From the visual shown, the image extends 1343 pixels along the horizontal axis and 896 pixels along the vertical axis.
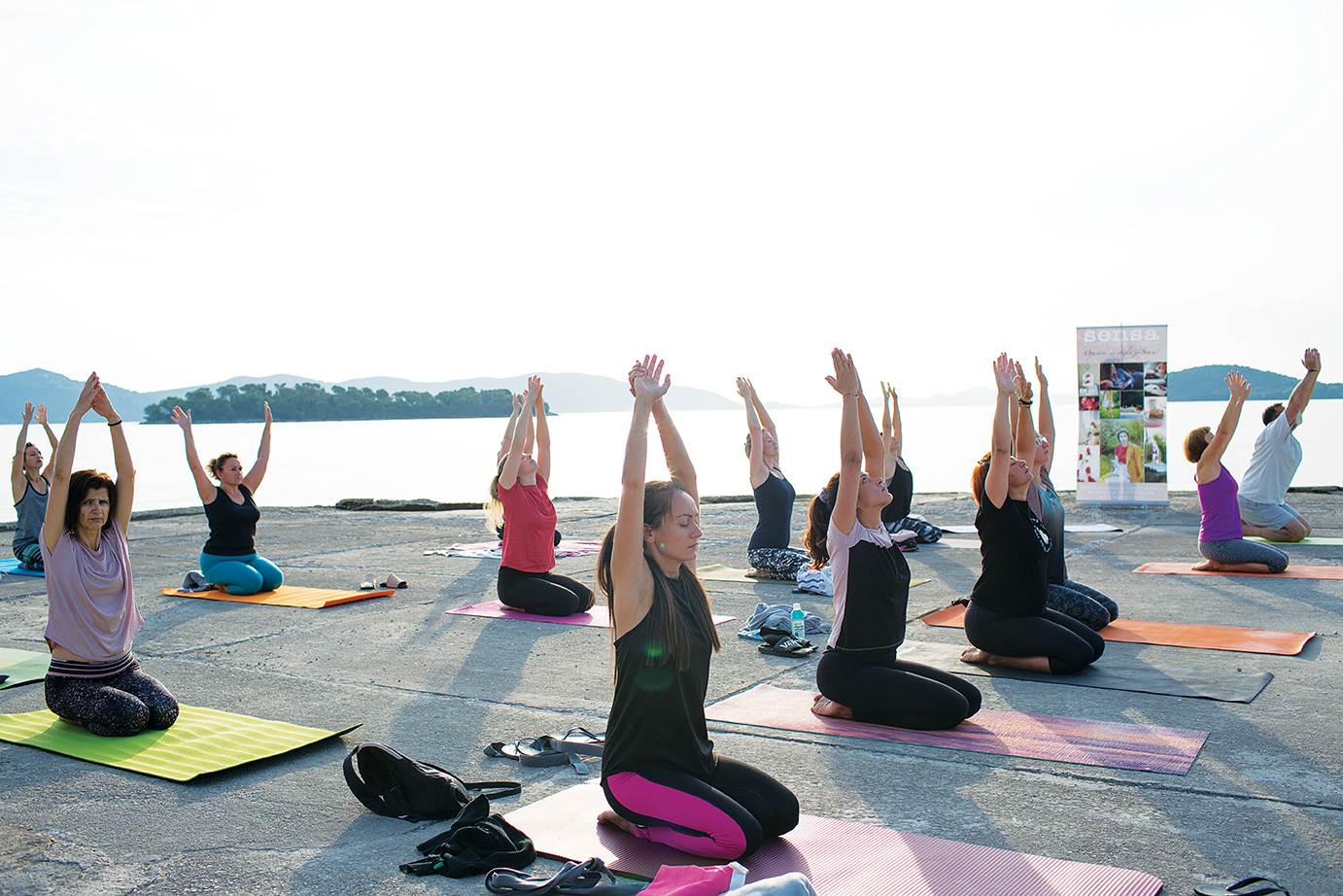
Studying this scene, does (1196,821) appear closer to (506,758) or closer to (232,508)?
(506,758)

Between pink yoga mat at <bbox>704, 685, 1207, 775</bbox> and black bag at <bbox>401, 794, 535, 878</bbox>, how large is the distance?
157cm

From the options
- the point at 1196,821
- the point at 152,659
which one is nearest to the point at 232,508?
the point at 152,659

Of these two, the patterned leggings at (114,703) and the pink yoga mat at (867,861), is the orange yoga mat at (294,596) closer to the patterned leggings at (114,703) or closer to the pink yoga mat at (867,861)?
the patterned leggings at (114,703)

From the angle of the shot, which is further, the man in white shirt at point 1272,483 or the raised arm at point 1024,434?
the man in white shirt at point 1272,483

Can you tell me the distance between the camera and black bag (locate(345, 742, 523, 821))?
423 cm

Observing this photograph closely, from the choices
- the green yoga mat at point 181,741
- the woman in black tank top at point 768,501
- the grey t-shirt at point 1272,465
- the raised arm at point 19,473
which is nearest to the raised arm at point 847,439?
the green yoga mat at point 181,741

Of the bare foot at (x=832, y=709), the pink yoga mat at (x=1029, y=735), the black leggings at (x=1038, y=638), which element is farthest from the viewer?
the black leggings at (x=1038, y=638)

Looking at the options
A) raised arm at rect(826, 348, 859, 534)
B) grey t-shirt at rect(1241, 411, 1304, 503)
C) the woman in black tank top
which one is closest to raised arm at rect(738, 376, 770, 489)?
the woman in black tank top

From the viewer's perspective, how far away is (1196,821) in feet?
13.2

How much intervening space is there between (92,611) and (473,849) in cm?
270

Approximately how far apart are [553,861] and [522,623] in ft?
15.2

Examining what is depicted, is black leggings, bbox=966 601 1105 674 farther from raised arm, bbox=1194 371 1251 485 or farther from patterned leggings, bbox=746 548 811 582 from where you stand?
patterned leggings, bbox=746 548 811 582

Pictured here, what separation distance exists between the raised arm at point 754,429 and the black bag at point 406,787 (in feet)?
19.0

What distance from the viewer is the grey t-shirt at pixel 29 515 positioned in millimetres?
11281
